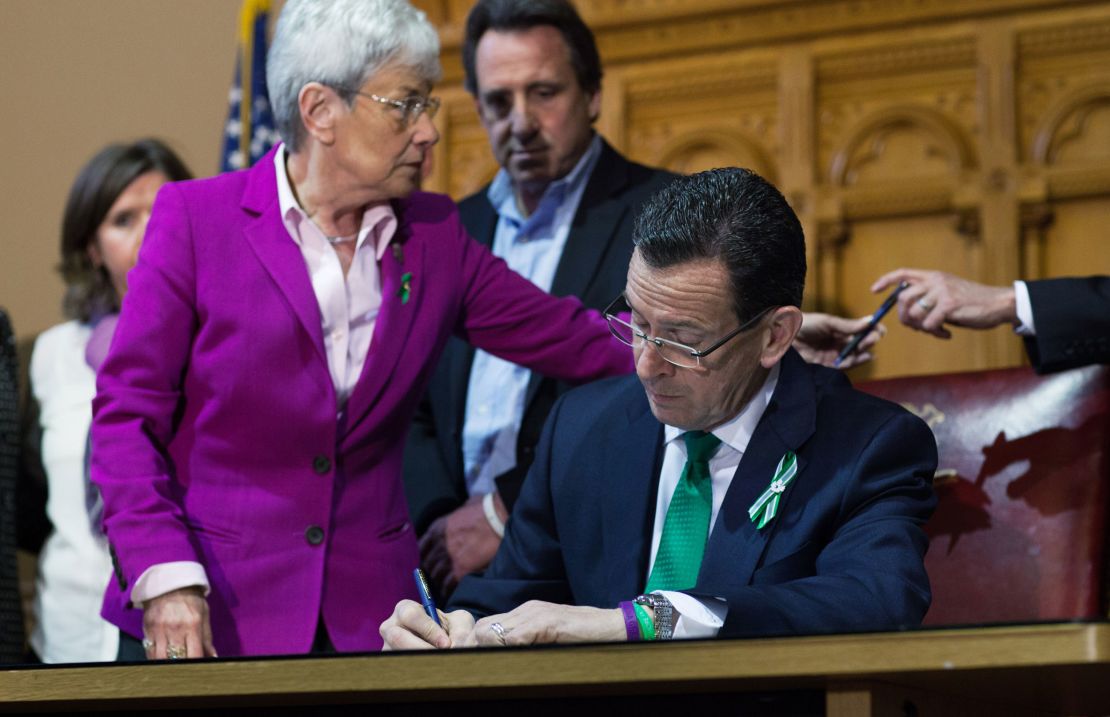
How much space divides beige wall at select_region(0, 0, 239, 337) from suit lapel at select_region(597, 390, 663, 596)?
10.6 ft

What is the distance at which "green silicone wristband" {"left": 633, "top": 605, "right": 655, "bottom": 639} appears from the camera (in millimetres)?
1624

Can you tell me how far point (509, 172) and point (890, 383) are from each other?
993mm

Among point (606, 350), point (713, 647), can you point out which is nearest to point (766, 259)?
point (606, 350)

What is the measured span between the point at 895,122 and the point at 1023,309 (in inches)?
66.1

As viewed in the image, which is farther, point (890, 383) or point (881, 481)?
point (890, 383)

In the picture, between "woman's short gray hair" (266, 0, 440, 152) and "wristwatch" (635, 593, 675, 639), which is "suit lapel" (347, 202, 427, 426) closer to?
"woman's short gray hair" (266, 0, 440, 152)

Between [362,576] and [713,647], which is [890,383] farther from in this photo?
→ [713,647]

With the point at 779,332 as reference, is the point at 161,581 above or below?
below

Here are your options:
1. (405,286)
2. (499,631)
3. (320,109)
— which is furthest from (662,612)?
(320,109)

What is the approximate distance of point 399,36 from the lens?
244 cm

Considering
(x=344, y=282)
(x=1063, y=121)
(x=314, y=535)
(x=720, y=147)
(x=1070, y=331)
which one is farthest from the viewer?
(x=720, y=147)

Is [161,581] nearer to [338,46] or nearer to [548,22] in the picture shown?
[338,46]

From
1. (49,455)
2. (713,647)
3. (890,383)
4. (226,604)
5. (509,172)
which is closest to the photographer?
(713,647)

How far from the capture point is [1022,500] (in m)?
2.43
